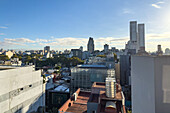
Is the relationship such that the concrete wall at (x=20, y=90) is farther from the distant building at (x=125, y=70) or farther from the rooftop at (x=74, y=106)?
the distant building at (x=125, y=70)

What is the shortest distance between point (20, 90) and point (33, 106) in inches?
136

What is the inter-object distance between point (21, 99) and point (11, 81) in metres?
2.59

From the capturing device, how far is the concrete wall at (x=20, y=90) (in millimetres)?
9711

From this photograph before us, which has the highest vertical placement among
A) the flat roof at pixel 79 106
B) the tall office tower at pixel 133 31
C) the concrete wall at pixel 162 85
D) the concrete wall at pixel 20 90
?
the tall office tower at pixel 133 31

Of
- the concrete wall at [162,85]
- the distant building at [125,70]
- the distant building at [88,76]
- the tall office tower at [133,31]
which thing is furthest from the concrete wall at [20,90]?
the tall office tower at [133,31]

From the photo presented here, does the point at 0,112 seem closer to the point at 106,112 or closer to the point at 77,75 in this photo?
the point at 106,112

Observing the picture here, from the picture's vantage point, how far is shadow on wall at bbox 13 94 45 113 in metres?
11.7

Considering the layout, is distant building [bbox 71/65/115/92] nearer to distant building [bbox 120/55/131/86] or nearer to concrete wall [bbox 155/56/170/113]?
distant building [bbox 120/55/131/86]

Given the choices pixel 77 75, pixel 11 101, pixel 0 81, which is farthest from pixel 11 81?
pixel 77 75

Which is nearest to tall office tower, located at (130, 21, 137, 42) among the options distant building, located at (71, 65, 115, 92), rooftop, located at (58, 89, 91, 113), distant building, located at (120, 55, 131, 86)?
distant building, located at (120, 55, 131, 86)

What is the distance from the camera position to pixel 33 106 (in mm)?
13438

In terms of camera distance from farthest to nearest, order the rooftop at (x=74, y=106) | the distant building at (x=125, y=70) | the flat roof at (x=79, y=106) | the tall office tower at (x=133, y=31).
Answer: the tall office tower at (x=133, y=31) → the distant building at (x=125, y=70) → the flat roof at (x=79, y=106) → the rooftop at (x=74, y=106)

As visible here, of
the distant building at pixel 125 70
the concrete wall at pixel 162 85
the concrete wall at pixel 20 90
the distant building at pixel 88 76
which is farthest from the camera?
the distant building at pixel 125 70

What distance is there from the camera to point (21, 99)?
11.5 meters
